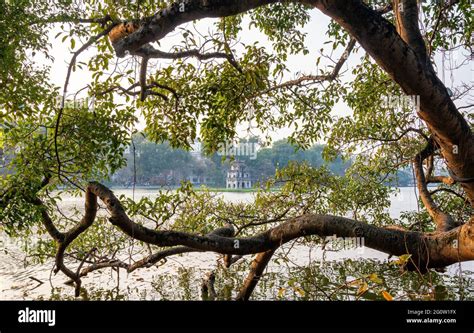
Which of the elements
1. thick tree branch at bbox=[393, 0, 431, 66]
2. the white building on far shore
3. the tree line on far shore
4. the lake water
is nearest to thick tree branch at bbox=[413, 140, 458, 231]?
thick tree branch at bbox=[393, 0, 431, 66]

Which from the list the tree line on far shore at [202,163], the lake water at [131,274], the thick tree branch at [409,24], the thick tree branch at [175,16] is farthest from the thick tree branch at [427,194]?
the tree line on far shore at [202,163]

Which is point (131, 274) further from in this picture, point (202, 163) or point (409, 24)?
point (409, 24)

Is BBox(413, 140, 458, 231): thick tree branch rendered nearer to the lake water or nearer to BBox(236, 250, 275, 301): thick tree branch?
BBox(236, 250, 275, 301): thick tree branch

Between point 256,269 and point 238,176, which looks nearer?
point 256,269

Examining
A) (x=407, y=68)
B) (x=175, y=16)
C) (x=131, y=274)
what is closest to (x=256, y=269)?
(x=407, y=68)

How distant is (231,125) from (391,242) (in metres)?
1.58

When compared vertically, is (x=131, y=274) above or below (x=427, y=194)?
below

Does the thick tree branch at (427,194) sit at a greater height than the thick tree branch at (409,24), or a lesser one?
lesser

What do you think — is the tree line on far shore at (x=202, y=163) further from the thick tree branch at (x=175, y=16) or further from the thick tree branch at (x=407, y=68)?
the thick tree branch at (x=175, y=16)

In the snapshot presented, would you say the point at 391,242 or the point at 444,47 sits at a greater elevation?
the point at 444,47

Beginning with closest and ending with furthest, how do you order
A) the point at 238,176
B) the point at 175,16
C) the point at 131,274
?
the point at 175,16, the point at 238,176, the point at 131,274
